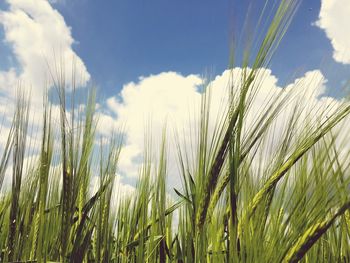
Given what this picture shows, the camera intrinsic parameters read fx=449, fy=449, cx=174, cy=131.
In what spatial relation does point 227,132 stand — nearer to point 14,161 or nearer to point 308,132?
point 308,132

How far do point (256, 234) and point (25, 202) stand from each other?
2.75ft

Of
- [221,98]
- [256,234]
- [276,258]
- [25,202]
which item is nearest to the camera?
[276,258]

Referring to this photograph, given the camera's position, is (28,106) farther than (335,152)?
Yes

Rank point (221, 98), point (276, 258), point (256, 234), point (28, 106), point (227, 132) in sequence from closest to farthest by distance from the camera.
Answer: point (276, 258), point (256, 234), point (227, 132), point (221, 98), point (28, 106)

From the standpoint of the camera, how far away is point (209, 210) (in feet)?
4.40

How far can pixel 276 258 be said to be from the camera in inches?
39.9

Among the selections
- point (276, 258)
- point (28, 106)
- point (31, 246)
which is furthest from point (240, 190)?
point (28, 106)

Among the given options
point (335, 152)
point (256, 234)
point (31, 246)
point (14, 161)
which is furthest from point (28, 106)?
point (335, 152)

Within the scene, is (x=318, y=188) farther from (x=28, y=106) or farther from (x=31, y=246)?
(x=28, y=106)

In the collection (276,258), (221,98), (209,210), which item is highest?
(221,98)

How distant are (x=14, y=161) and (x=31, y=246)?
11.3 inches

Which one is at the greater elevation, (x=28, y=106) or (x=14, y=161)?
(x=28, y=106)

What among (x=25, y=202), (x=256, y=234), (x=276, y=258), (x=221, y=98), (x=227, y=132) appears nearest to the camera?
(x=276, y=258)

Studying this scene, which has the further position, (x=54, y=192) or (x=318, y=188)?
(x=54, y=192)
